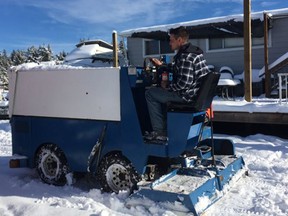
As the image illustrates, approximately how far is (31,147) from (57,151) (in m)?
0.50

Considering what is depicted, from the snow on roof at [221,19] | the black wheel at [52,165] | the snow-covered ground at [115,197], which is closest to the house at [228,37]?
the snow on roof at [221,19]

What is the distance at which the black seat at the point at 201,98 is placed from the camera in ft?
13.7

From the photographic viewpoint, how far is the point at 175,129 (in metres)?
4.18

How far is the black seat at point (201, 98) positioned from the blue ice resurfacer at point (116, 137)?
0.04ft

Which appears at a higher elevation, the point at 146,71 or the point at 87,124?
the point at 146,71

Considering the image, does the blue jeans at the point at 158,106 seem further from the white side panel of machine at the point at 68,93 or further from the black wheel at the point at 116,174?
the black wheel at the point at 116,174

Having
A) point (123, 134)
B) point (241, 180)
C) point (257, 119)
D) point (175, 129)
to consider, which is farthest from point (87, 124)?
point (257, 119)

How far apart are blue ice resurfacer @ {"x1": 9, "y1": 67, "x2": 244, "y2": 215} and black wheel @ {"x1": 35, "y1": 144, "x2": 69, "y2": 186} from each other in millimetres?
13

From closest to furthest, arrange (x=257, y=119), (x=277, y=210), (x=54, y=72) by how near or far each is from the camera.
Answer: (x=277, y=210) → (x=54, y=72) → (x=257, y=119)

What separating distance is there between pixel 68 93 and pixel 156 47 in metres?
11.7

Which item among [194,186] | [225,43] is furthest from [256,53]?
[194,186]

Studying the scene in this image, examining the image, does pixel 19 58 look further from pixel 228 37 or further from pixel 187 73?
pixel 187 73

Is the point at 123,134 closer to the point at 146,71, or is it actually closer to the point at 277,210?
the point at 146,71

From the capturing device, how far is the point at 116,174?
458 cm
